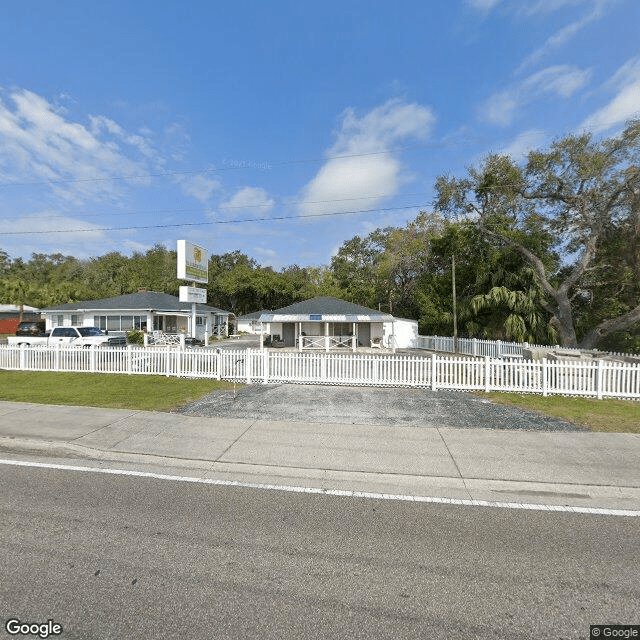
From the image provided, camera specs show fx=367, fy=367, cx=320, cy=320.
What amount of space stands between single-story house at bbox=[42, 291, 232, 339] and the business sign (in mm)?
9393

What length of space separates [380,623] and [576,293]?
32283mm

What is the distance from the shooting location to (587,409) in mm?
8719

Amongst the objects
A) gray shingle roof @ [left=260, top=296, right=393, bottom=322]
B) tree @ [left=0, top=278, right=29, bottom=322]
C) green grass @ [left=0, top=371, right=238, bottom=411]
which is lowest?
green grass @ [left=0, top=371, right=238, bottom=411]

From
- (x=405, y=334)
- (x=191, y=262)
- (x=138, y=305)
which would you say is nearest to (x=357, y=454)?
(x=191, y=262)

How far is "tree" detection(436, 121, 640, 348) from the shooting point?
2355 cm

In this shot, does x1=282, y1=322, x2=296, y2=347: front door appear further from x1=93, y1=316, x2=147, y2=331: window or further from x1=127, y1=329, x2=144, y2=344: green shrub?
x1=93, y1=316, x2=147, y2=331: window

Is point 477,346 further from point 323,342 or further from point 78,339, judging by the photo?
point 78,339

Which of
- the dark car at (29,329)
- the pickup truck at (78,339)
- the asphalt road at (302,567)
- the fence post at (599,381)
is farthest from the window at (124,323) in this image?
the fence post at (599,381)

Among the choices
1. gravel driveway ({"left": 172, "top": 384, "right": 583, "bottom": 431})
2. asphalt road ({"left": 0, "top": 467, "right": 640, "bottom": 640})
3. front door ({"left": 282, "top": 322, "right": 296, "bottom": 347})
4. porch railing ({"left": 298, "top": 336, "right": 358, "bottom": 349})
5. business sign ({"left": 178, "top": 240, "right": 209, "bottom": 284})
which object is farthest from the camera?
front door ({"left": 282, "top": 322, "right": 296, "bottom": 347})

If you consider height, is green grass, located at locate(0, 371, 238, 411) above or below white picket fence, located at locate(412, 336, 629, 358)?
below

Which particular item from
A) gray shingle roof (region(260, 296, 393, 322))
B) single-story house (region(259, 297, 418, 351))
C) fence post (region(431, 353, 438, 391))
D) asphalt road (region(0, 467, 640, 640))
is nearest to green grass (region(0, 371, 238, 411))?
asphalt road (region(0, 467, 640, 640))

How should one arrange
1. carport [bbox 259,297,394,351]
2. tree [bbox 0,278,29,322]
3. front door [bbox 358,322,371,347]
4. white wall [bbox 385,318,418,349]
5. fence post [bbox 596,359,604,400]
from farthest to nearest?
tree [bbox 0,278,29,322] < white wall [bbox 385,318,418,349] < front door [bbox 358,322,371,347] < carport [bbox 259,297,394,351] < fence post [bbox 596,359,604,400]

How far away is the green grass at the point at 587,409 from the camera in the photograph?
292 inches

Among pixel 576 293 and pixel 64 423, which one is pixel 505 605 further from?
pixel 576 293
